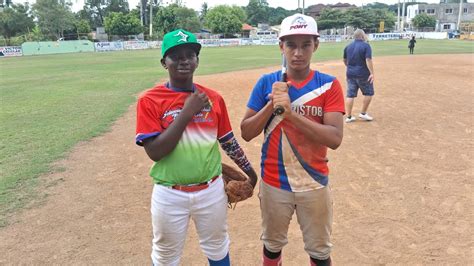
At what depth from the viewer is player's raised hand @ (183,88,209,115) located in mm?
2473

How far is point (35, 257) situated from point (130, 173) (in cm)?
234

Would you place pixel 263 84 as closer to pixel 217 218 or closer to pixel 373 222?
pixel 217 218

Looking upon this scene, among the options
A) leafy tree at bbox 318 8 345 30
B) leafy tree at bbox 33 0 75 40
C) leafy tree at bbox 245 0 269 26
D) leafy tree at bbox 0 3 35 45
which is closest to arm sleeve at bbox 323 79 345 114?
leafy tree at bbox 33 0 75 40

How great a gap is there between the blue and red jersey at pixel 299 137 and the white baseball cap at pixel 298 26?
0.98 feet

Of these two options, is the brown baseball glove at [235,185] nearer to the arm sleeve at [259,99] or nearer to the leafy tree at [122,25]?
the arm sleeve at [259,99]

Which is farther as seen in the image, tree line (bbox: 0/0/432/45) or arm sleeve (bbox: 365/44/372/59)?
tree line (bbox: 0/0/432/45)

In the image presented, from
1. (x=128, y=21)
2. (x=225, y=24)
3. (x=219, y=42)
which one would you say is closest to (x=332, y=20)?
(x=225, y=24)

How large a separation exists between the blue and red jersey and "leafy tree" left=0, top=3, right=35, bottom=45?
229 ft

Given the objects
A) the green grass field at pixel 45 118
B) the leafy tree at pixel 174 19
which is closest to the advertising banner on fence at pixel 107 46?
the leafy tree at pixel 174 19

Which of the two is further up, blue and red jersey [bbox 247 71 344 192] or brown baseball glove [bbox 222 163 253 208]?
blue and red jersey [bbox 247 71 344 192]

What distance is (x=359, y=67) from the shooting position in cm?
840

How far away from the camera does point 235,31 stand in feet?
229

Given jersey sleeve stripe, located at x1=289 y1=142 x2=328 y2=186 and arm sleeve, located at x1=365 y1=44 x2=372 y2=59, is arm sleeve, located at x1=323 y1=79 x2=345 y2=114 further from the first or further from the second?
arm sleeve, located at x1=365 y1=44 x2=372 y2=59

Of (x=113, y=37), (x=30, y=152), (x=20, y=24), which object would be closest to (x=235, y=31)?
(x=113, y=37)
